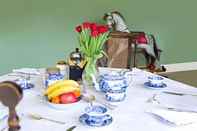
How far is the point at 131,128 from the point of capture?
4.06ft

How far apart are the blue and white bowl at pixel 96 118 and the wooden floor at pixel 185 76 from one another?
3.32 meters

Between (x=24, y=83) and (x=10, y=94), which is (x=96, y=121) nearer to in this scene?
(x=10, y=94)

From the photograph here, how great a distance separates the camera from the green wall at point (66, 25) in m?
4.27

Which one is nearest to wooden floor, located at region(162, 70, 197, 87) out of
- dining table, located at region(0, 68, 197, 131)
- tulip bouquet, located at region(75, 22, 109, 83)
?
dining table, located at region(0, 68, 197, 131)

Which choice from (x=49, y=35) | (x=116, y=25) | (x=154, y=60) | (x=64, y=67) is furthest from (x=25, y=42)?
(x=64, y=67)

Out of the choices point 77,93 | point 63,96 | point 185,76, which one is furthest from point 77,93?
point 185,76

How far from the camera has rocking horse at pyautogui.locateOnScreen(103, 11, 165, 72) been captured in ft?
14.8

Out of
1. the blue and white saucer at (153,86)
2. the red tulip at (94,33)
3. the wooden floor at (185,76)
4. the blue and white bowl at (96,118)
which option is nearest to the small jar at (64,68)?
the red tulip at (94,33)

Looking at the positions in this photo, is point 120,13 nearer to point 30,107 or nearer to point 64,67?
point 64,67

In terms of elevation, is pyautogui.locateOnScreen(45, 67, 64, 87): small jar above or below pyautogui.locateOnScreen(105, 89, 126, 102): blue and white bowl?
above

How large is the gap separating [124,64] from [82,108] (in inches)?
54.5

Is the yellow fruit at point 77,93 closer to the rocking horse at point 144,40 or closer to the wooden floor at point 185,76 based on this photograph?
the rocking horse at point 144,40

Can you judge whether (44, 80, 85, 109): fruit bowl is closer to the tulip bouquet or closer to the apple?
the apple

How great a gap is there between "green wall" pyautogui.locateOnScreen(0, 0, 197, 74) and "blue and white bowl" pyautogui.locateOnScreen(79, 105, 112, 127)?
10.4ft
